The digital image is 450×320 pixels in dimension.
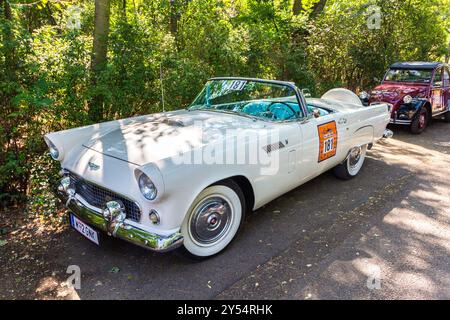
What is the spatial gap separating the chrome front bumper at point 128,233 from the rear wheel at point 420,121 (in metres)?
6.74

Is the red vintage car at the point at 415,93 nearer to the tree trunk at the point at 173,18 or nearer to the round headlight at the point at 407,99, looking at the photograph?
the round headlight at the point at 407,99

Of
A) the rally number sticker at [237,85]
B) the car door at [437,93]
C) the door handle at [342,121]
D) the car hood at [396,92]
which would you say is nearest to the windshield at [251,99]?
the rally number sticker at [237,85]

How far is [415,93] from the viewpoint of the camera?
24.3 ft

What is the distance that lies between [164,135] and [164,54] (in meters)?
2.74

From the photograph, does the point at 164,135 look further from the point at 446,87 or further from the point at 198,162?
the point at 446,87


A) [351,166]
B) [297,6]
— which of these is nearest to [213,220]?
[351,166]

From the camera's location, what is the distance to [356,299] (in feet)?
8.09

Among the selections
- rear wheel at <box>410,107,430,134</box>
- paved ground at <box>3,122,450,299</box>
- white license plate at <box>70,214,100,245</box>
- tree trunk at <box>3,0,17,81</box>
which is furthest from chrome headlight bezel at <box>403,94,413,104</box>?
tree trunk at <box>3,0,17,81</box>

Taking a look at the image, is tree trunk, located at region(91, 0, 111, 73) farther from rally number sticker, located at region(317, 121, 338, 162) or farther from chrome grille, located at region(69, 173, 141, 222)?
rally number sticker, located at region(317, 121, 338, 162)

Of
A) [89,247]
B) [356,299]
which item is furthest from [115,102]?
[356,299]

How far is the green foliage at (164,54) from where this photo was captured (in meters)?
3.72

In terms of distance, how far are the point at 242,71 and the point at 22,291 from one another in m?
5.47

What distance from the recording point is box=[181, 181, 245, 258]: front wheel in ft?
8.97

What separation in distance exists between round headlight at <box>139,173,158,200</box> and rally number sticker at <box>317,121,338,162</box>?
84.6 inches
